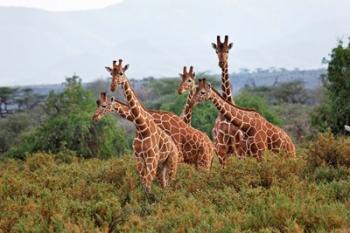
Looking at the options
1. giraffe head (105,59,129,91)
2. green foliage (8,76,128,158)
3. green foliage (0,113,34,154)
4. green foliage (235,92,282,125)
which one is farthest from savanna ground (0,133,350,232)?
green foliage (0,113,34,154)

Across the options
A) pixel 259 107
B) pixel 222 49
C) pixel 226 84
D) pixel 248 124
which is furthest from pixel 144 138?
pixel 259 107

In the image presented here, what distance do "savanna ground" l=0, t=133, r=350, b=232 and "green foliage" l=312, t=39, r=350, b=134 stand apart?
10.5m

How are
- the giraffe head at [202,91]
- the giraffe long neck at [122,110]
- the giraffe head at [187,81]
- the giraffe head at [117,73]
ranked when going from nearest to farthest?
1. the giraffe head at [117,73]
2. the giraffe long neck at [122,110]
3. the giraffe head at [202,91]
4. the giraffe head at [187,81]

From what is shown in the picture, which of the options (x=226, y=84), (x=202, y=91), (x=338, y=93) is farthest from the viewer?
(x=338, y=93)

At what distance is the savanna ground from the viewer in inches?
291

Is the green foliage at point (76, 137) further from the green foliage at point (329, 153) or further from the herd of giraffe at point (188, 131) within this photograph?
the green foliage at point (329, 153)

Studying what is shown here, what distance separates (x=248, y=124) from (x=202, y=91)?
2.80 ft

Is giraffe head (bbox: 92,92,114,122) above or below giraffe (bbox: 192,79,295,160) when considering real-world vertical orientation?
above

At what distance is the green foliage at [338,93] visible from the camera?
21141mm

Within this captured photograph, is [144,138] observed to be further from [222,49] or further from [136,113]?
[222,49]

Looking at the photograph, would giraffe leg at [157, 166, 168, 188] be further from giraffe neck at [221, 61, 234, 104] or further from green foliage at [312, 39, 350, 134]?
green foliage at [312, 39, 350, 134]

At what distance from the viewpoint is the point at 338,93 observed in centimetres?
2159

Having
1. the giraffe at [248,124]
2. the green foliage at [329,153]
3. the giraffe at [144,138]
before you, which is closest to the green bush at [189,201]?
the green foliage at [329,153]

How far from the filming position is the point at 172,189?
31.8ft
